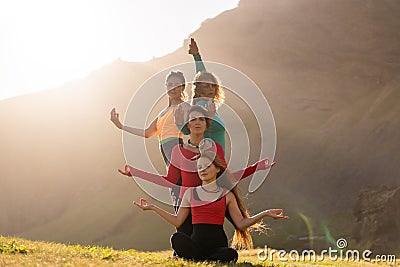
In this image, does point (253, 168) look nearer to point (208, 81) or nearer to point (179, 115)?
point (179, 115)

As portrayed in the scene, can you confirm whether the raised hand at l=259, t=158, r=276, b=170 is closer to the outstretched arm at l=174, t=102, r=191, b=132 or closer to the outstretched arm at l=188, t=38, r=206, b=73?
the outstretched arm at l=174, t=102, r=191, b=132

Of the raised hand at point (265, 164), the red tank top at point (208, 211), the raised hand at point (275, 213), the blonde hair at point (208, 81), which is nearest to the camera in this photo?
the raised hand at point (275, 213)

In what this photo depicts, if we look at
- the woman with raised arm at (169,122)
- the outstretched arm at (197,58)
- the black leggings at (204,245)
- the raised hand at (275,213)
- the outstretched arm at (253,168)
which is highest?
the outstretched arm at (197,58)

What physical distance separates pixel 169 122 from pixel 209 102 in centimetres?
89

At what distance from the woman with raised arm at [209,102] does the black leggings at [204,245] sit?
168 centimetres

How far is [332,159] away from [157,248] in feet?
106

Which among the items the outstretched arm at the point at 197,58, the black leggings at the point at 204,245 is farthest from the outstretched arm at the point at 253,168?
the outstretched arm at the point at 197,58

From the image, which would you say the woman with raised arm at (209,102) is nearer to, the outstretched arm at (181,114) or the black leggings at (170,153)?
the outstretched arm at (181,114)

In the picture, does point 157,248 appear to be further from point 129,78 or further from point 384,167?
point 129,78

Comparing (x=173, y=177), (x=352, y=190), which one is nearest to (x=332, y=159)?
(x=352, y=190)

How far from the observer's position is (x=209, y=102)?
9.38 meters

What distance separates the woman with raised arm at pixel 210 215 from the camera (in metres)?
8.21

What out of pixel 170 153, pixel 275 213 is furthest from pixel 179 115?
pixel 275 213

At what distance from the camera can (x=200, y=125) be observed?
8.99m
